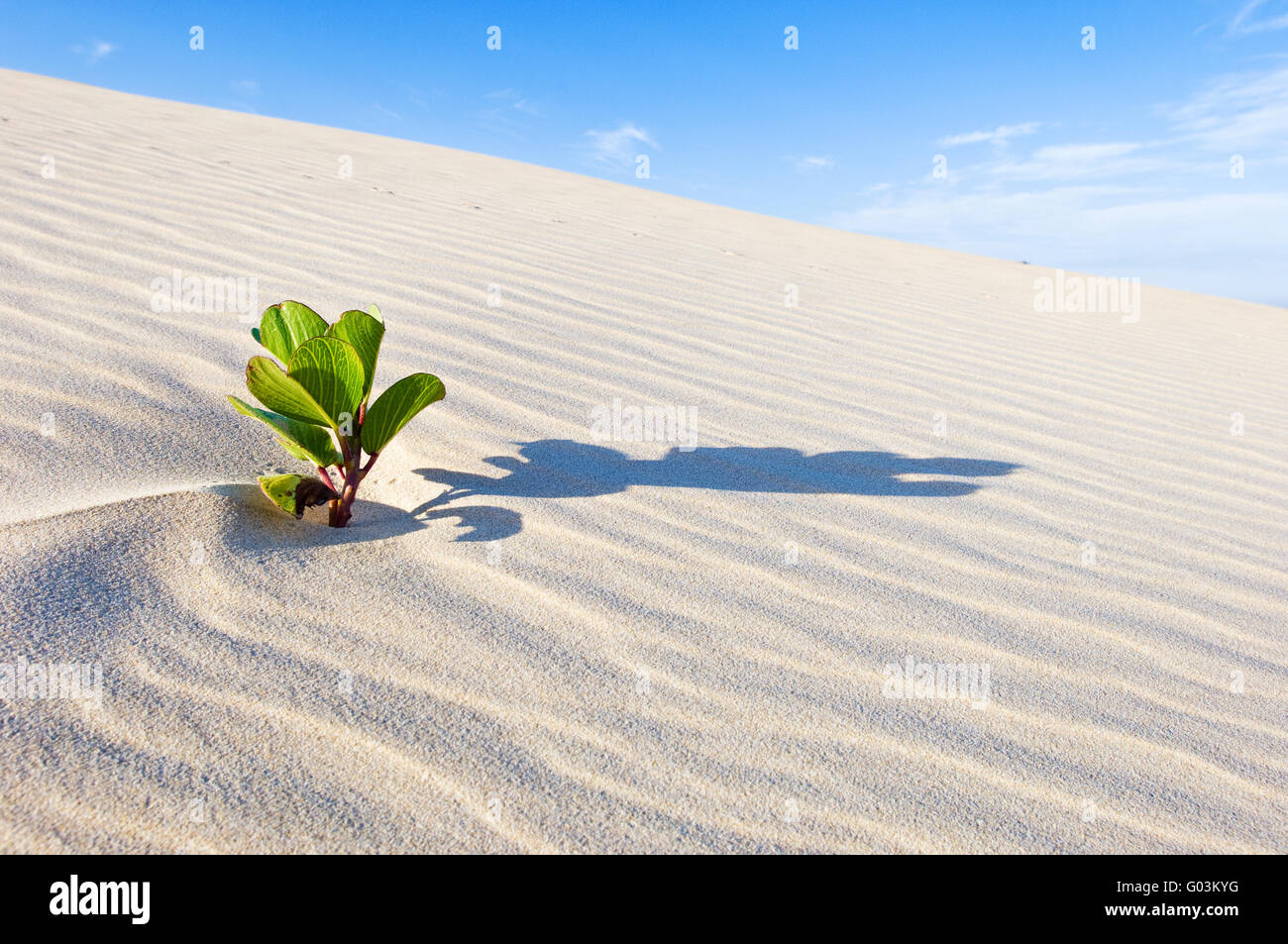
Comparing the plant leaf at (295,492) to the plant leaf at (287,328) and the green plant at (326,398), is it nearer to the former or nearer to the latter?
the green plant at (326,398)

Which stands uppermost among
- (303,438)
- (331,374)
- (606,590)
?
(331,374)

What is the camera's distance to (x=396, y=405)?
5.52 feet

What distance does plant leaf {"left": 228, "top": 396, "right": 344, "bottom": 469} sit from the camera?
1641 millimetres

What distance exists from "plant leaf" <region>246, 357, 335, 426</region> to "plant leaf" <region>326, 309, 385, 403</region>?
4.0 inches

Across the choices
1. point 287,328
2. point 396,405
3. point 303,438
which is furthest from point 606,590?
point 287,328

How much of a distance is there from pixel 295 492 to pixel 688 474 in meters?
0.96

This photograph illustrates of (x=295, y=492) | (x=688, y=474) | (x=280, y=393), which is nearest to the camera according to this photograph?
(x=280, y=393)

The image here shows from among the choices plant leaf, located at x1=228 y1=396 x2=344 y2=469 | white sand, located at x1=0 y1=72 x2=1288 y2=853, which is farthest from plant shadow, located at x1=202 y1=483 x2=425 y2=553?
plant leaf, located at x1=228 y1=396 x2=344 y2=469

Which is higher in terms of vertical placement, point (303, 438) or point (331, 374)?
point (331, 374)

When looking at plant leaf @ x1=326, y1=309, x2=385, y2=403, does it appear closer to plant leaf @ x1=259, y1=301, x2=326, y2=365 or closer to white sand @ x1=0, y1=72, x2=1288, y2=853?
plant leaf @ x1=259, y1=301, x2=326, y2=365

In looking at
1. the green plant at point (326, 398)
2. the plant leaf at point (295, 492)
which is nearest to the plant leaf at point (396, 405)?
the green plant at point (326, 398)

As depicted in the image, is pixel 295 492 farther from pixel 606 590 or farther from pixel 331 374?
pixel 606 590

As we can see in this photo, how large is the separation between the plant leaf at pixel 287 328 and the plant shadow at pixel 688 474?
43 centimetres
